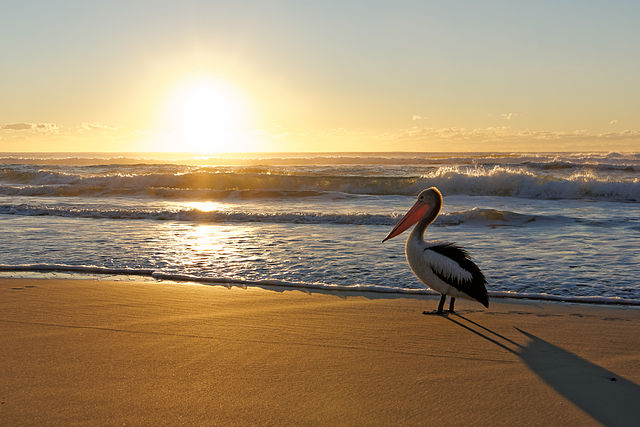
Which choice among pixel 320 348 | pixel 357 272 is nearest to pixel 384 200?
pixel 357 272

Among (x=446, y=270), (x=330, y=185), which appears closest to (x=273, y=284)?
(x=446, y=270)

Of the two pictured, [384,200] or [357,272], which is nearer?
[357,272]

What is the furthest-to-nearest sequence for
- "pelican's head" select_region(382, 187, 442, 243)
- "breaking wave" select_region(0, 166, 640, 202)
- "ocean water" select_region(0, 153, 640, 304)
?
"breaking wave" select_region(0, 166, 640, 202), "ocean water" select_region(0, 153, 640, 304), "pelican's head" select_region(382, 187, 442, 243)

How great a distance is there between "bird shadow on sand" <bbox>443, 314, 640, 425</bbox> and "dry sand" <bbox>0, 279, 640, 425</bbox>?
0.01 m

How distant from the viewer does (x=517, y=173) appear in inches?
866

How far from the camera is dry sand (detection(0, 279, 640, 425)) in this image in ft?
8.29

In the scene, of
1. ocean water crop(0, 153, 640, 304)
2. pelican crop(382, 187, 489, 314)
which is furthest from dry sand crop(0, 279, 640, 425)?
ocean water crop(0, 153, 640, 304)

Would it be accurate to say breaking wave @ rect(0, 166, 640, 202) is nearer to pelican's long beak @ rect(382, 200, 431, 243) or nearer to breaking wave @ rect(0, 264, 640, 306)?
breaking wave @ rect(0, 264, 640, 306)

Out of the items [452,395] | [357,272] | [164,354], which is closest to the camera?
[452,395]

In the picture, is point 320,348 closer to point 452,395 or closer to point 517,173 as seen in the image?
point 452,395

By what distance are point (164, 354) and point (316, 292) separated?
7.43 feet

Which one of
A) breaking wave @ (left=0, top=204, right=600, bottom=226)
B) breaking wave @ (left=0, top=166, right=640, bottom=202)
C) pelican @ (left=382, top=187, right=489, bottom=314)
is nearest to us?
pelican @ (left=382, top=187, right=489, bottom=314)

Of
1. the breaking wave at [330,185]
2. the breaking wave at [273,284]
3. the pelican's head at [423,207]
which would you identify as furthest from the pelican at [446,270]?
the breaking wave at [330,185]

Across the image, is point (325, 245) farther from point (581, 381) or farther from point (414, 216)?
point (581, 381)
